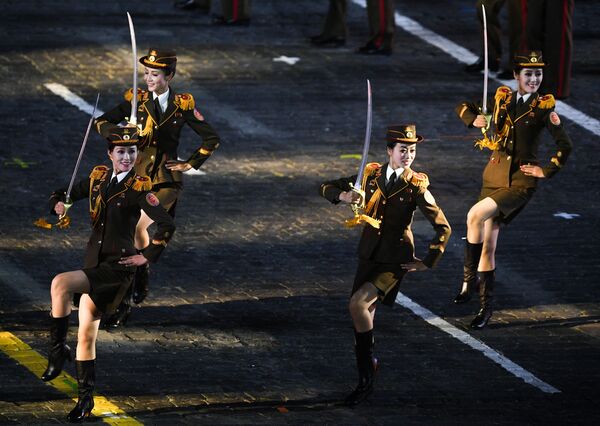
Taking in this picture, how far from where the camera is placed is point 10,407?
49.8 ft

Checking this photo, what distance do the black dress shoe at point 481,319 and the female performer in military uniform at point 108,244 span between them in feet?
11.9

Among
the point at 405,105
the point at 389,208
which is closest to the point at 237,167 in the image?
the point at 405,105

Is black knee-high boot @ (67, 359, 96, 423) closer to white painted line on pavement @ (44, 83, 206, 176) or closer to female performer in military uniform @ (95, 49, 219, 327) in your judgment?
female performer in military uniform @ (95, 49, 219, 327)

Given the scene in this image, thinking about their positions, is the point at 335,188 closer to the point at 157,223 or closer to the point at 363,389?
the point at 157,223

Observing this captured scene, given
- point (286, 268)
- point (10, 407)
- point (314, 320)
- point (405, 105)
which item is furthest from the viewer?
point (405, 105)

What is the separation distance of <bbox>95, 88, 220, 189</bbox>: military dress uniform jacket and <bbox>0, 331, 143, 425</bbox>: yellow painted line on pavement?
2178 millimetres

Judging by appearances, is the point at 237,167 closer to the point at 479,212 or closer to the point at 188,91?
the point at 188,91

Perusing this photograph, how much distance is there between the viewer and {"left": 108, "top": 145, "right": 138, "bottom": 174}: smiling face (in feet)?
50.5

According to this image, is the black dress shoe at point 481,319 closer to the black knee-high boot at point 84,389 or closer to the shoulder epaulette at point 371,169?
the shoulder epaulette at point 371,169

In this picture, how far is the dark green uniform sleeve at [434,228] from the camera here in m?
15.5

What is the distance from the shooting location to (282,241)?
66.1 feet

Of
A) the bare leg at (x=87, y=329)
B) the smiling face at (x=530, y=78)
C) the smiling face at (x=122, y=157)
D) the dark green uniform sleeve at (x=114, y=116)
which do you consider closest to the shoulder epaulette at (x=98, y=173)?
the smiling face at (x=122, y=157)

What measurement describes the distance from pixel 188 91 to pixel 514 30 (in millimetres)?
4956

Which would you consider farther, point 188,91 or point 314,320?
point 188,91
